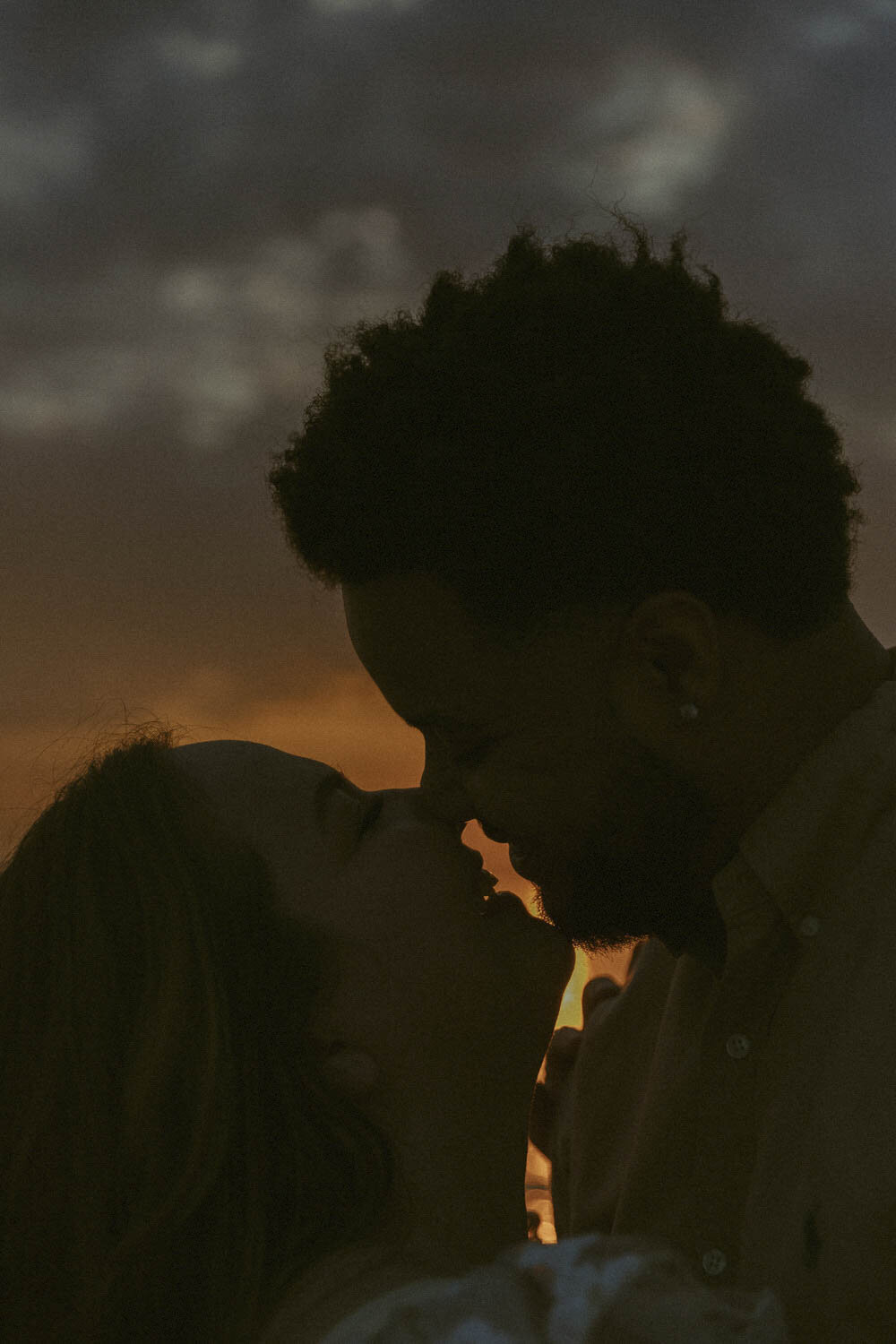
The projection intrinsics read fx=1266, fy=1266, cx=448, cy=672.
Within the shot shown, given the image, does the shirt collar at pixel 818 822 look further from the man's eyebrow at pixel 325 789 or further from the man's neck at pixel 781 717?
the man's eyebrow at pixel 325 789

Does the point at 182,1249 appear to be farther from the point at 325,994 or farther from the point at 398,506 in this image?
the point at 398,506

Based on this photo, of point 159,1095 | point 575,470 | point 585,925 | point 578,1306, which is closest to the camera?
point 578,1306

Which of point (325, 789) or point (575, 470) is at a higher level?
point (575, 470)

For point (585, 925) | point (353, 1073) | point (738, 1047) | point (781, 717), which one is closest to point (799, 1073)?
point (738, 1047)

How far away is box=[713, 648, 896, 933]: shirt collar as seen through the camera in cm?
240

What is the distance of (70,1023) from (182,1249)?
41 cm

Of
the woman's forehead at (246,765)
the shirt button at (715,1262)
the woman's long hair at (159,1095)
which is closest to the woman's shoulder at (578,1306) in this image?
the woman's long hair at (159,1095)

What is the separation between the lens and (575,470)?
100 inches

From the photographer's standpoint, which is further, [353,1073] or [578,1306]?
[353,1073]

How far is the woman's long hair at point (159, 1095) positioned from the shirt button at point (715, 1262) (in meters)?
0.72

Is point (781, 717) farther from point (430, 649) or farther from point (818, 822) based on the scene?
point (430, 649)

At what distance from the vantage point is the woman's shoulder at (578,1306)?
4.65ft

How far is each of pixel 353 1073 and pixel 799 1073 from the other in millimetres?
810

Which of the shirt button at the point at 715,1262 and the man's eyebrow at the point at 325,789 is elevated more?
the man's eyebrow at the point at 325,789
